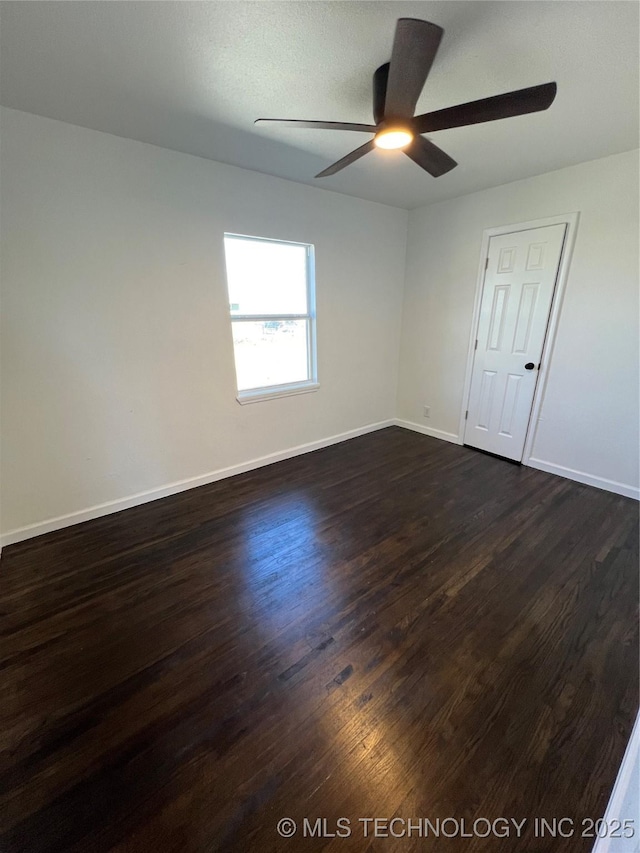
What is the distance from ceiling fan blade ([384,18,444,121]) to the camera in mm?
1047

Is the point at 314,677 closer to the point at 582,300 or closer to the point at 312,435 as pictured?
the point at 312,435

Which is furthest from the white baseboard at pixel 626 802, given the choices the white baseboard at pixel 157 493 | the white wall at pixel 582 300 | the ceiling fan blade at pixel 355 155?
the white baseboard at pixel 157 493

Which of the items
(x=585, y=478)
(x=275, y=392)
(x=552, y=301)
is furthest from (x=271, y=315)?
(x=585, y=478)

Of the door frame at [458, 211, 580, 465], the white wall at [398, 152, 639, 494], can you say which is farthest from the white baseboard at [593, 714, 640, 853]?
the door frame at [458, 211, 580, 465]

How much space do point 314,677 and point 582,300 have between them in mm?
3329

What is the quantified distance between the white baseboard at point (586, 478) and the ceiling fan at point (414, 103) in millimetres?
2745

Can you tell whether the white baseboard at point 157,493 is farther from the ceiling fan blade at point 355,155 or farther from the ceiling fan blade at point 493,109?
the ceiling fan blade at point 493,109

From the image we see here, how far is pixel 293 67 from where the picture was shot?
1.54 metres

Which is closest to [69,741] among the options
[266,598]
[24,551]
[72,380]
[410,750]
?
[266,598]

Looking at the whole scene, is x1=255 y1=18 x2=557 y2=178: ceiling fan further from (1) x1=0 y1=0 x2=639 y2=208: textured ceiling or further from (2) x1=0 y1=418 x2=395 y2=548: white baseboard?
(2) x1=0 y1=418 x2=395 y2=548: white baseboard

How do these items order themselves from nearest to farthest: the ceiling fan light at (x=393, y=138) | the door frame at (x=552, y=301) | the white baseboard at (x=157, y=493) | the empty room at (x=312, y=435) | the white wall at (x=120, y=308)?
the empty room at (x=312, y=435) → the ceiling fan light at (x=393, y=138) → the white wall at (x=120, y=308) → the white baseboard at (x=157, y=493) → the door frame at (x=552, y=301)

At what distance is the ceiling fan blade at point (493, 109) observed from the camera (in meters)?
1.22

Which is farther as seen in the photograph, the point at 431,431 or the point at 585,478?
the point at 431,431

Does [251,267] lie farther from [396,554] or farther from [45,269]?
[396,554]
